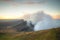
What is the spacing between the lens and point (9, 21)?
2.29 m

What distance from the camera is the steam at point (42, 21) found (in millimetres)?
2328

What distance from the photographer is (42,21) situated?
2348mm

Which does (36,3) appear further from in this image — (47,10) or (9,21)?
(9,21)

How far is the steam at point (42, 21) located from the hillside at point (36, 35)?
0.24 ft

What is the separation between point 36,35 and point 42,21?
27cm

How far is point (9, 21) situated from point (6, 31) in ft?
0.59

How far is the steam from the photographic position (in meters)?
2.33

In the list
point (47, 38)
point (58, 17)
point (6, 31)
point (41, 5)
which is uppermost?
point (41, 5)

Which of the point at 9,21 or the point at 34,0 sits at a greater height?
the point at 34,0

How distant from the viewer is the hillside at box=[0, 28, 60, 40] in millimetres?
2270

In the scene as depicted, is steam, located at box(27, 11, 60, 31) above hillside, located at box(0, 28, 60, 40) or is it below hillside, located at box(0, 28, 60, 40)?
above

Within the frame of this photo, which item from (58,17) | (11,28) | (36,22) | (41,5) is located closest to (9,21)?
(11,28)

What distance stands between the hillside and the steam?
0.07 metres

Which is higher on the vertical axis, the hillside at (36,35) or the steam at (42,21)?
the steam at (42,21)
